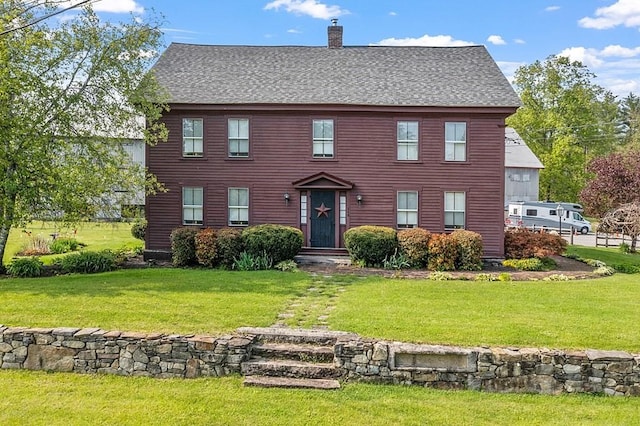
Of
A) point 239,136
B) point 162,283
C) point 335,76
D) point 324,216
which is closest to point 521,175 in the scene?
point 335,76

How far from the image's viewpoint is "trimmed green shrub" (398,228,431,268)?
16.4m

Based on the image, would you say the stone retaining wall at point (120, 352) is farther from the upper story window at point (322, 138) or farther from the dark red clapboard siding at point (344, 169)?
the upper story window at point (322, 138)

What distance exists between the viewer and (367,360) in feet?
25.3

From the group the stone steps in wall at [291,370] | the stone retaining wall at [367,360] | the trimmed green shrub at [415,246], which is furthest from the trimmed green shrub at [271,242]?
the stone steps in wall at [291,370]

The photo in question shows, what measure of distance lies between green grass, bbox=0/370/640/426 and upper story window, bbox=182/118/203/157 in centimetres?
1178

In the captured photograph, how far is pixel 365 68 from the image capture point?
798 inches

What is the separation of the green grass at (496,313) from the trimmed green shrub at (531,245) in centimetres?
310

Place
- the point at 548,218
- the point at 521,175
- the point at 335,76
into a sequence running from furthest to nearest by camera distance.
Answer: the point at 521,175 < the point at 548,218 < the point at 335,76

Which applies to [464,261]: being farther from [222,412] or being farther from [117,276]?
[222,412]

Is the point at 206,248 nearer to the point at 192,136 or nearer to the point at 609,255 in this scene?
the point at 192,136

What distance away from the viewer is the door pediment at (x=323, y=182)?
1827cm

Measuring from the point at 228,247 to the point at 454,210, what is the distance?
25.6 feet

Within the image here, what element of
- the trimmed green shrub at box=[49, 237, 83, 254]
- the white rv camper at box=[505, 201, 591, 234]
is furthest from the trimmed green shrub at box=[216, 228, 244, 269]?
the white rv camper at box=[505, 201, 591, 234]

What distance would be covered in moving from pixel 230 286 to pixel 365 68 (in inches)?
437
